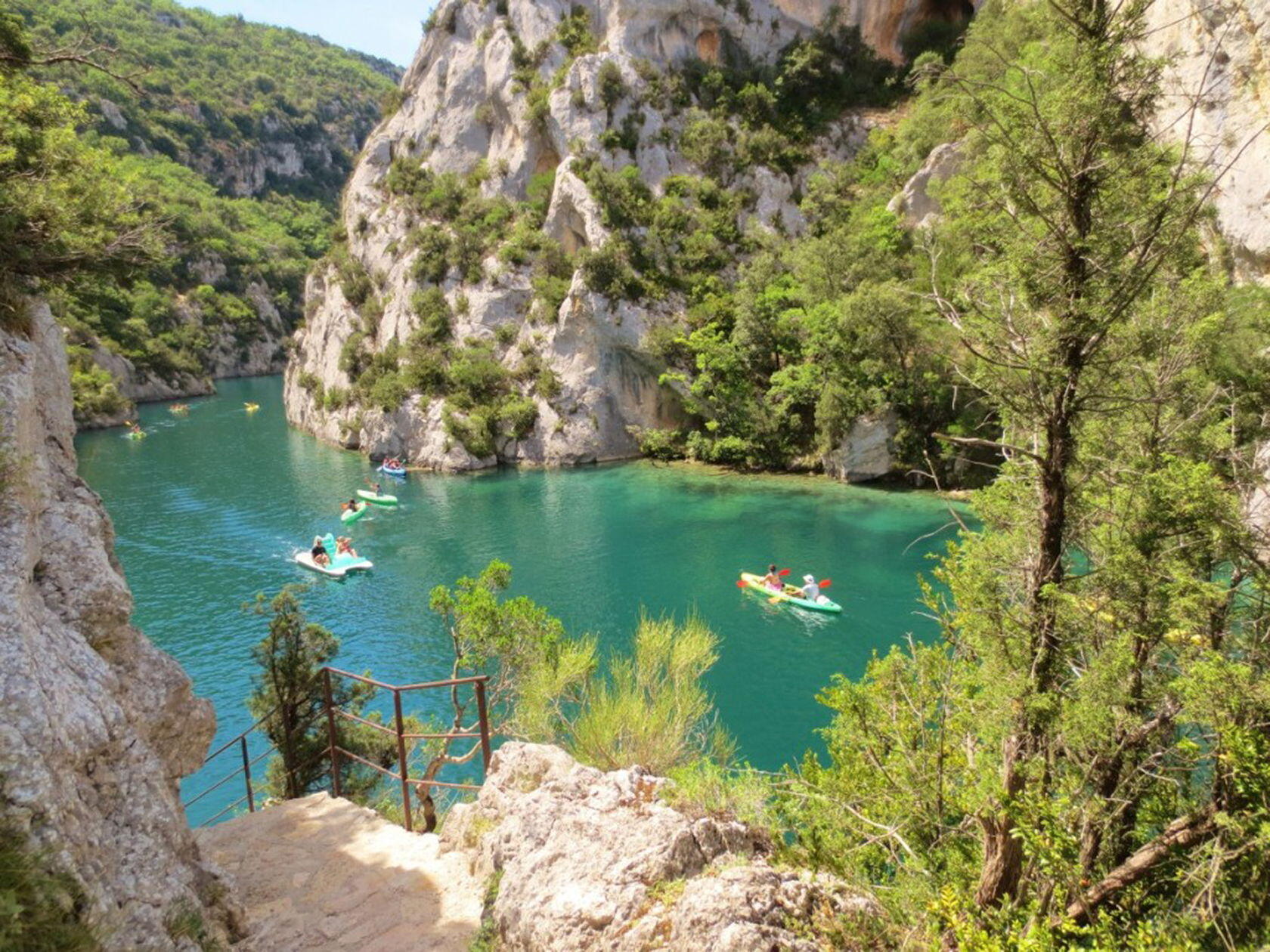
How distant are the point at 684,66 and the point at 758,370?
2068 centimetres

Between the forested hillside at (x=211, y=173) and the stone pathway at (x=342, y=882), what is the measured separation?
5220 cm

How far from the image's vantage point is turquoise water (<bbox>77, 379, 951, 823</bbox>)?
16047 mm

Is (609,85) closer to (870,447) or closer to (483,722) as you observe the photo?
(870,447)

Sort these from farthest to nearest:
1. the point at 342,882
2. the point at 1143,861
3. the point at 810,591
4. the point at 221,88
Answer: the point at 221,88, the point at 810,591, the point at 342,882, the point at 1143,861

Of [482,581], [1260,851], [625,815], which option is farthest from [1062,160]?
[482,581]

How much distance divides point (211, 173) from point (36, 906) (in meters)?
108

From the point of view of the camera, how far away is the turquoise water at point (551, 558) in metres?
16.0

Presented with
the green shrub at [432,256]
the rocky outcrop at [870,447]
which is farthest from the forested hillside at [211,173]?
the rocky outcrop at [870,447]

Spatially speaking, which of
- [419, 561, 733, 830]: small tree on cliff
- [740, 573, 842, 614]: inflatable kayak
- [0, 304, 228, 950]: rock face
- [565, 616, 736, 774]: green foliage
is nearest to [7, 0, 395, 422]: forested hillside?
[740, 573, 842, 614]: inflatable kayak

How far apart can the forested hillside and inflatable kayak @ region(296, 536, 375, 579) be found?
120 ft

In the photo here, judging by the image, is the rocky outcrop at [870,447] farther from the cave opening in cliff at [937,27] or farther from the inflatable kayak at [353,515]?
the cave opening in cliff at [937,27]

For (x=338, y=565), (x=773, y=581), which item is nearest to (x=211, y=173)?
(x=338, y=565)

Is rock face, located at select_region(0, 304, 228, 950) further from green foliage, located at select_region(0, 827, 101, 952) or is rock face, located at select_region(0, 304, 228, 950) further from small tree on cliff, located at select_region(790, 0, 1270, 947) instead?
small tree on cliff, located at select_region(790, 0, 1270, 947)

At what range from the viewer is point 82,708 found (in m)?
4.18
